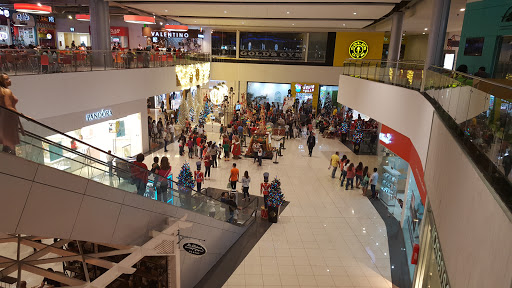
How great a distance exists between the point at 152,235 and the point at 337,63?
84.1 feet

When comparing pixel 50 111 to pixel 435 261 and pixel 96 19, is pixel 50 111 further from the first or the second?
pixel 435 261

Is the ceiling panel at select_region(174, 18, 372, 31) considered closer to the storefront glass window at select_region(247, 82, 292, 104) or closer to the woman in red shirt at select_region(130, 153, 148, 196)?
Result: the storefront glass window at select_region(247, 82, 292, 104)

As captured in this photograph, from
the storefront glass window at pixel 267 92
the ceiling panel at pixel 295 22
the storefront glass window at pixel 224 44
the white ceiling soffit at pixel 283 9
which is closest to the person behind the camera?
the white ceiling soffit at pixel 283 9

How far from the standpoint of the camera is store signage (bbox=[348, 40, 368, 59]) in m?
28.5

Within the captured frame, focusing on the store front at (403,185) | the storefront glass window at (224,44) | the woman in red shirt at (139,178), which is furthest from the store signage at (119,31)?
the woman in red shirt at (139,178)

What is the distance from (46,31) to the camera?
24.7 m

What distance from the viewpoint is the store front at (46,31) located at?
Answer: 23.9m

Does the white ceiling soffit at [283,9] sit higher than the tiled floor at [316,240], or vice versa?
the white ceiling soffit at [283,9]

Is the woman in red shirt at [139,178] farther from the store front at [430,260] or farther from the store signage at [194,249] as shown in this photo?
the store front at [430,260]

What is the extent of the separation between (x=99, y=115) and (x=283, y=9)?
9.61 meters

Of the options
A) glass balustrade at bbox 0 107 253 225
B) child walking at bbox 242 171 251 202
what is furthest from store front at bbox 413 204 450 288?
child walking at bbox 242 171 251 202

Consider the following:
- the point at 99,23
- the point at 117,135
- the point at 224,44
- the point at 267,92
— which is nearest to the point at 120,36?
the point at 224,44

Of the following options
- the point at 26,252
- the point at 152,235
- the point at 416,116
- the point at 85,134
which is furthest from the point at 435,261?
the point at 85,134

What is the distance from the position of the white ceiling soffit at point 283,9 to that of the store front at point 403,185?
19.9 feet
